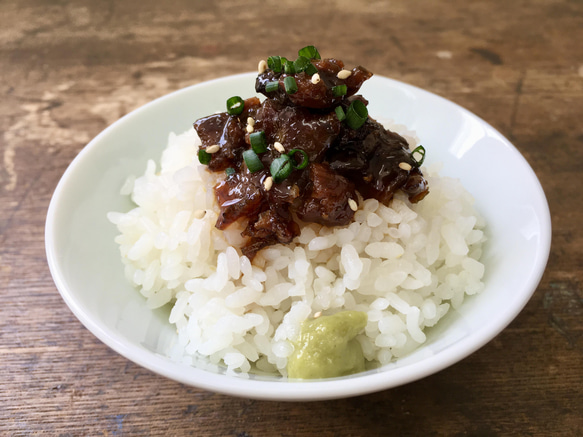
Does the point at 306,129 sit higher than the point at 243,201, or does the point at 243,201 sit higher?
the point at 306,129

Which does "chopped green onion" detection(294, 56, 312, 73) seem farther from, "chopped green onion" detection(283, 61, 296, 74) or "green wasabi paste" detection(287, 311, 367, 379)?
"green wasabi paste" detection(287, 311, 367, 379)

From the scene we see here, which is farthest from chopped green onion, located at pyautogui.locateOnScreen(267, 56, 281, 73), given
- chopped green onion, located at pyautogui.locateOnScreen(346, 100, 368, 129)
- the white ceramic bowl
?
the white ceramic bowl

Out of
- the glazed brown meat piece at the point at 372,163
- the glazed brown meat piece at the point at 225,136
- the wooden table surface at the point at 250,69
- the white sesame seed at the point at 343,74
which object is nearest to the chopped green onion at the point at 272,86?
the glazed brown meat piece at the point at 225,136

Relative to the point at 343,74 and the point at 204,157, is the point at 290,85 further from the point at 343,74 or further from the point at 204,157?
the point at 204,157

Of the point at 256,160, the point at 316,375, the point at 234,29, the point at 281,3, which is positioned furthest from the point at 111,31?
the point at 316,375

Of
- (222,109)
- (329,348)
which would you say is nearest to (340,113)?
(329,348)

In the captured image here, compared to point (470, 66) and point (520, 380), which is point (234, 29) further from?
point (520, 380)
